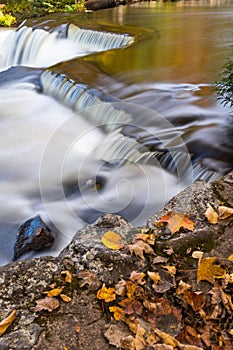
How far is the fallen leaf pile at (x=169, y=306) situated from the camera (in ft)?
6.83

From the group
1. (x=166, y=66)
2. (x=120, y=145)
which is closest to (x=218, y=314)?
(x=120, y=145)

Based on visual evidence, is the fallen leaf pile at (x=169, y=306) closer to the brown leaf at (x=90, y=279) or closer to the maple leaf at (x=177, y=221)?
the brown leaf at (x=90, y=279)

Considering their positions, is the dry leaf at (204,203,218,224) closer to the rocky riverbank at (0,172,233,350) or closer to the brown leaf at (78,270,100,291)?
the rocky riverbank at (0,172,233,350)

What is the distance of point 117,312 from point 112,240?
617mm

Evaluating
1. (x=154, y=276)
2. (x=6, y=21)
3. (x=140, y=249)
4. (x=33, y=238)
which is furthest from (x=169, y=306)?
(x=6, y=21)

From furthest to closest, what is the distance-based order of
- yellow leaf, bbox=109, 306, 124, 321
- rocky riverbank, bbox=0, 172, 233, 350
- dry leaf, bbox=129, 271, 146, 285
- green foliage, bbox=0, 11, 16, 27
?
green foliage, bbox=0, 11, 16, 27 → dry leaf, bbox=129, 271, 146, 285 → yellow leaf, bbox=109, 306, 124, 321 → rocky riverbank, bbox=0, 172, 233, 350

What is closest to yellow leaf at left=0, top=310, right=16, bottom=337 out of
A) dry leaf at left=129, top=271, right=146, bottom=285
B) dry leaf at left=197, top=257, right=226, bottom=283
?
dry leaf at left=129, top=271, right=146, bottom=285

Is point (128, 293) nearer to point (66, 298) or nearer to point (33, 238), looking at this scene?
point (66, 298)

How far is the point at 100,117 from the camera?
6.70m

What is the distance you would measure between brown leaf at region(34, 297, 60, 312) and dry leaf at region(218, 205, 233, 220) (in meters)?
1.48

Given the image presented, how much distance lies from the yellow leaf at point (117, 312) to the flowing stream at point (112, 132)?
5.36 ft

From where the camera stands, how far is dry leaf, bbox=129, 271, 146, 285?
2410mm

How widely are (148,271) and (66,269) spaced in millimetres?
575

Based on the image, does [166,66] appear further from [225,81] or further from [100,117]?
[225,81]
